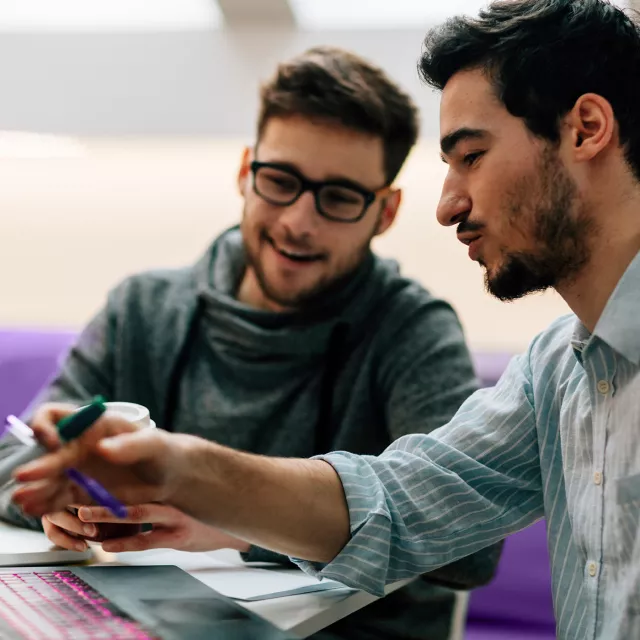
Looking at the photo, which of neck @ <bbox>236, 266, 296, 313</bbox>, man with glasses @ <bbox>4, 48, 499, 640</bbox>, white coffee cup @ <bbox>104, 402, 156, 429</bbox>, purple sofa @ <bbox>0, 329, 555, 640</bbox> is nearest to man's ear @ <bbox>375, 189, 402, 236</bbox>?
man with glasses @ <bbox>4, 48, 499, 640</bbox>

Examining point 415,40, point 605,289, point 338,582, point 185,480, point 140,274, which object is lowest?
point 338,582

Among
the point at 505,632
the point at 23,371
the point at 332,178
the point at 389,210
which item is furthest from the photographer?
the point at 23,371

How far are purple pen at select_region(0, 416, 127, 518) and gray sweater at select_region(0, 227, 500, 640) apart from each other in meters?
0.63

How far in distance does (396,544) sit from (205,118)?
4.95ft

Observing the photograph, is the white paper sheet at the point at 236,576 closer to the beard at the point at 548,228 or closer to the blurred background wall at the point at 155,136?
the beard at the point at 548,228

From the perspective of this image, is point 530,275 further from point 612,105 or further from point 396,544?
point 396,544

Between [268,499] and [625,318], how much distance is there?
0.44 meters

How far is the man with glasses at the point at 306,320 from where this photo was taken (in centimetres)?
150

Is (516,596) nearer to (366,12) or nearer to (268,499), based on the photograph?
(268,499)

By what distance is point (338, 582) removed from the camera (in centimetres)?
104

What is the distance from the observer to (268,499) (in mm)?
953

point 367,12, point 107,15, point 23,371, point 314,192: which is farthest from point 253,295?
point 107,15

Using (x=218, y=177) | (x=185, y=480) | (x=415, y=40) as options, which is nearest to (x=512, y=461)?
(x=185, y=480)

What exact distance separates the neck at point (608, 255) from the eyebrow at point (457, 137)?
178mm
